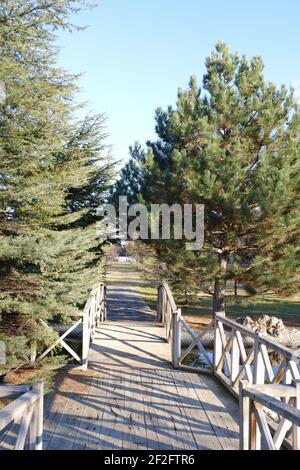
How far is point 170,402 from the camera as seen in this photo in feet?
16.0

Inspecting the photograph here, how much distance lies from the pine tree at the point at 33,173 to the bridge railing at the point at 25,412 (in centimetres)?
319

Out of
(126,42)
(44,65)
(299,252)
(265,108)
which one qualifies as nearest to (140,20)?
(126,42)

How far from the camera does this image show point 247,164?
36.1ft

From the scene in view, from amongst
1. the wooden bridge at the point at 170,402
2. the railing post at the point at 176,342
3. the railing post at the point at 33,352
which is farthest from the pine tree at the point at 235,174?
the railing post at the point at 33,352

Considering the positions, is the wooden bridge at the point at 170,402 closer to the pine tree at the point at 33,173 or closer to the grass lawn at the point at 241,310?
the pine tree at the point at 33,173

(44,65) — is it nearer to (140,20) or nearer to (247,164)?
(140,20)

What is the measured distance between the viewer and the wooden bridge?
290cm

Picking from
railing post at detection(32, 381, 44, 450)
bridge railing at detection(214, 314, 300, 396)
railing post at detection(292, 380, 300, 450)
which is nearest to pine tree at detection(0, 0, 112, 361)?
bridge railing at detection(214, 314, 300, 396)

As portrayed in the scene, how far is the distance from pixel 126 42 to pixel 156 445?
27.9ft

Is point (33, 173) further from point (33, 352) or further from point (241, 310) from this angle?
point (241, 310)

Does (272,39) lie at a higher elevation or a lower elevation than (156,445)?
higher

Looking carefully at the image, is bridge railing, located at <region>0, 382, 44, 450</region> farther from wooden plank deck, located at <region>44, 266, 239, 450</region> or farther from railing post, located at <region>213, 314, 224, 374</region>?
railing post, located at <region>213, 314, 224, 374</region>

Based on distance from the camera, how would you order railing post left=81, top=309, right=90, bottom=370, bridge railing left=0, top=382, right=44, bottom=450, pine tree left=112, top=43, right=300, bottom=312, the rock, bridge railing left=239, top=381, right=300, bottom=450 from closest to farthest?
bridge railing left=0, top=382, right=44, bottom=450 → bridge railing left=239, top=381, right=300, bottom=450 → railing post left=81, top=309, right=90, bottom=370 → pine tree left=112, top=43, right=300, bottom=312 → the rock

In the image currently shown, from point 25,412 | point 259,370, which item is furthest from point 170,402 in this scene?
point 25,412
